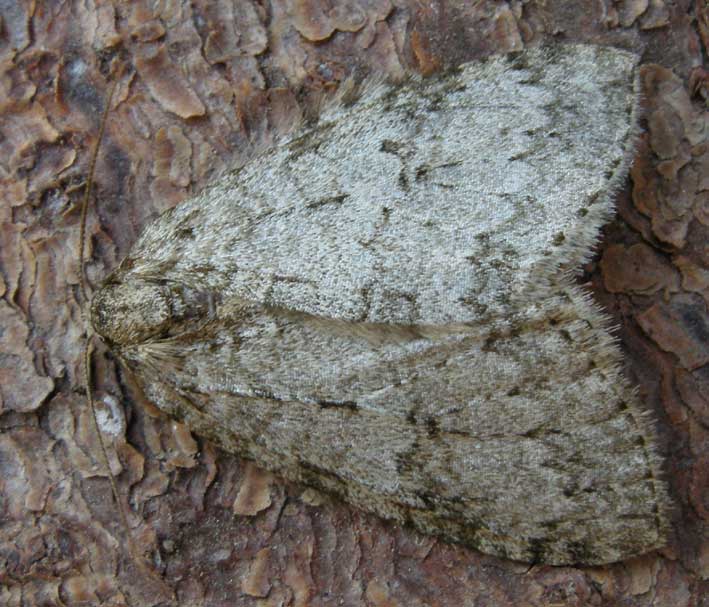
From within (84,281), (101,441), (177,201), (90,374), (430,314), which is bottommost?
(101,441)

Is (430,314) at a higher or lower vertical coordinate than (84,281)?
lower

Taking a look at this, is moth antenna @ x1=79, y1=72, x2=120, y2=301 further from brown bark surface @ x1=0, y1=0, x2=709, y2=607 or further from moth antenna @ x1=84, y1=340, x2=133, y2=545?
moth antenna @ x1=84, y1=340, x2=133, y2=545

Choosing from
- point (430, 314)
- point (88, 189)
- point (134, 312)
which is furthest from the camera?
point (88, 189)

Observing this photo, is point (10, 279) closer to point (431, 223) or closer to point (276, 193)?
point (276, 193)

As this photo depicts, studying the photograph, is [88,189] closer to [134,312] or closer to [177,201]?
[177,201]

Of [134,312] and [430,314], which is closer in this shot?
[430,314]

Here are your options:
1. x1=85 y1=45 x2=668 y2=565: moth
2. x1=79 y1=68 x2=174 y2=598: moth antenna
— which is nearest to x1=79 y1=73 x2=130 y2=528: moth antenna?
x1=79 y1=68 x2=174 y2=598: moth antenna

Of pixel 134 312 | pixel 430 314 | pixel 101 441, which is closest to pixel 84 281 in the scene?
pixel 134 312
